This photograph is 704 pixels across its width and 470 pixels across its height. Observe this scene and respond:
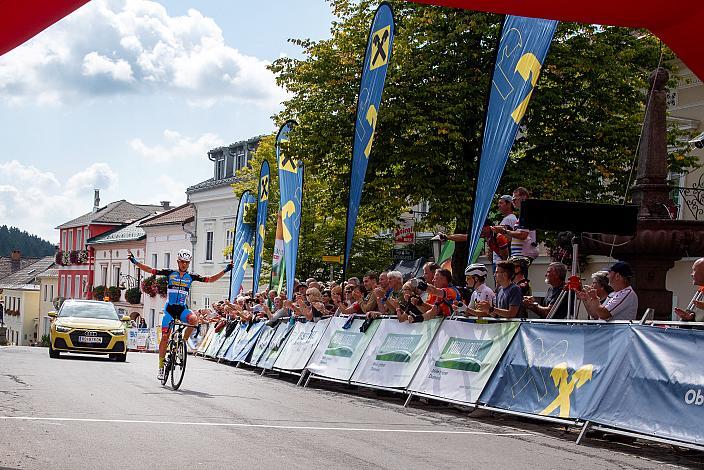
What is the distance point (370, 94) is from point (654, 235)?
208 inches

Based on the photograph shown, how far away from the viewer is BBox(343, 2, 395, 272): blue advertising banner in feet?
59.7

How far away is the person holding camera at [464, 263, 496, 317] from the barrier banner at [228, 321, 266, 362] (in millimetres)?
9650

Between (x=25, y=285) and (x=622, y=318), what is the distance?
114569 mm

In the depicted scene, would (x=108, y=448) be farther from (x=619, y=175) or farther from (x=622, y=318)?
(x=619, y=175)

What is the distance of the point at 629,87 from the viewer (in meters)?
29.0

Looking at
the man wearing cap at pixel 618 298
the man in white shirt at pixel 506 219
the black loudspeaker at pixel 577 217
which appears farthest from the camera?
the man in white shirt at pixel 506 219

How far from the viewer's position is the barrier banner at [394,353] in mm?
14266

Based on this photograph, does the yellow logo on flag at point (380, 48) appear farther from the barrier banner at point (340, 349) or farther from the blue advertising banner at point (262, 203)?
the blue advertising banner at point (262, 203)

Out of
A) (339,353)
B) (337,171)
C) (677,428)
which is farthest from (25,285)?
(677,428)

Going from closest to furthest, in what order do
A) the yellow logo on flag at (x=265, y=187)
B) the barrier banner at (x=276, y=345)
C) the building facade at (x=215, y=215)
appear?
the barrier banner at (x=276, y=345) < the yellow logo on flag at (x=265, y=187) < the building facade at (x=215, y=215)

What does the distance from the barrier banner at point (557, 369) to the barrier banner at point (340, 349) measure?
385 cm

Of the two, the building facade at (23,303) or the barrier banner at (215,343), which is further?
the building facade at (23,303)

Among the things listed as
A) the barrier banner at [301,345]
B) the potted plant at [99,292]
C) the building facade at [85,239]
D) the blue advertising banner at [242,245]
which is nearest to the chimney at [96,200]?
the building facade at [85,239]

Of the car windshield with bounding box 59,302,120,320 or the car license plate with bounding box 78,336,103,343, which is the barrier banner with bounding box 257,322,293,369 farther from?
the car windshield with bounding box 59,302,120,320
